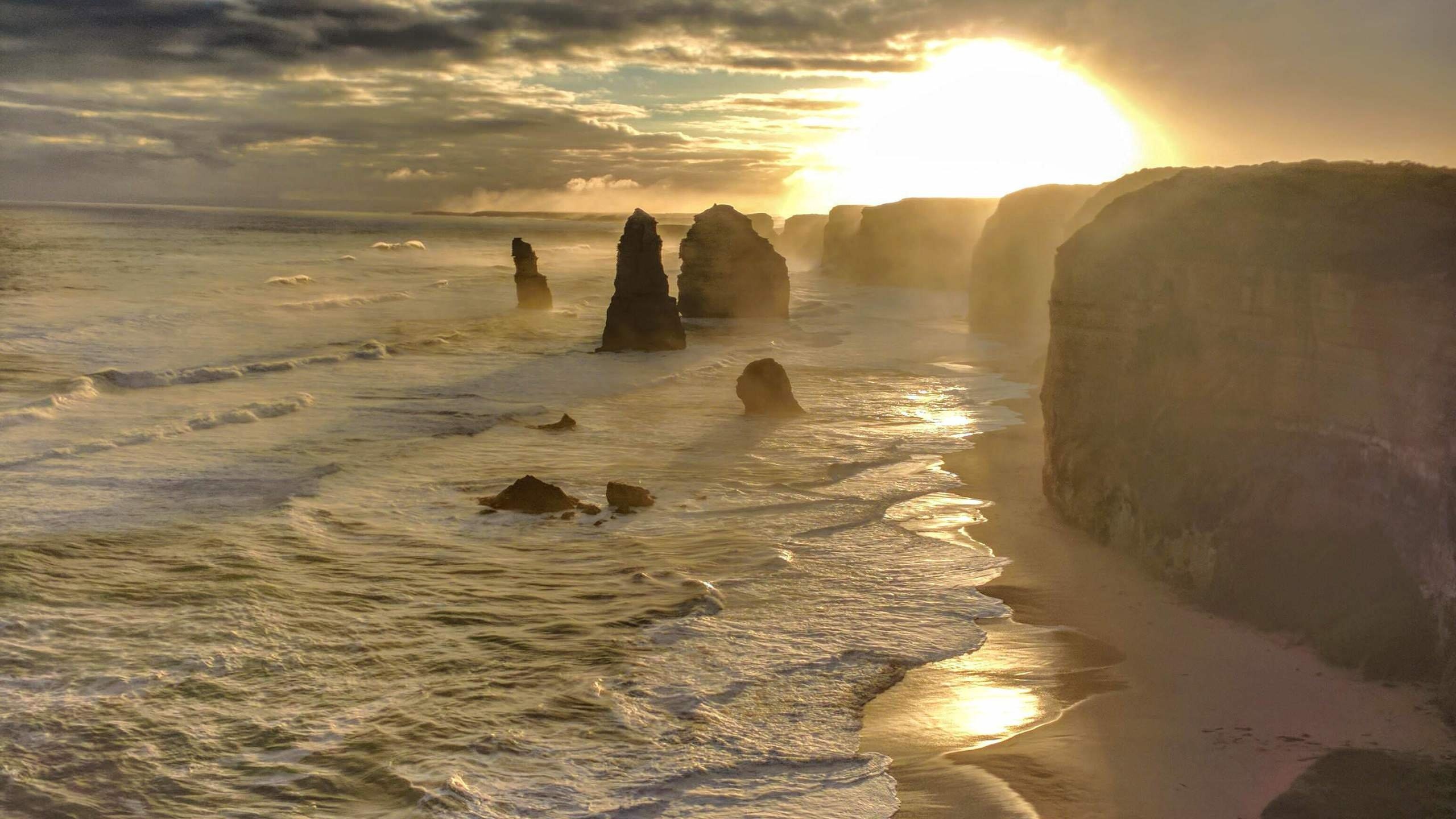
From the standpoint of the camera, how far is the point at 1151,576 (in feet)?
41.0

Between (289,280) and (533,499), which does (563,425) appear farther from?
(289,280)

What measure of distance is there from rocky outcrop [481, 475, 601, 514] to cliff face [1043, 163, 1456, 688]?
697 centimetres

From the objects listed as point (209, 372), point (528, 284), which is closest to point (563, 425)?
point (209, 372)

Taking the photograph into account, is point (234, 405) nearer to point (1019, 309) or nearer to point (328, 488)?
point (328, 488)

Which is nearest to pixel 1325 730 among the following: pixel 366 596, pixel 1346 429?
pixel 1346 429

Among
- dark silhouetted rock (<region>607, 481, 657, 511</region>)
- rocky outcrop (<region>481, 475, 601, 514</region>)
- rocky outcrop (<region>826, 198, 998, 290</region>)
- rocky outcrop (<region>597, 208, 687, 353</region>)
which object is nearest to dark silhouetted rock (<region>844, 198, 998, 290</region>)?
rocky outcrop (<region>826, 198, 998, 290</region>)

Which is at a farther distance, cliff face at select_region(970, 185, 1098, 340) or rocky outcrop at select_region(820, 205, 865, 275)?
rocky outcrop at select_region(820, 205, 865, 275)

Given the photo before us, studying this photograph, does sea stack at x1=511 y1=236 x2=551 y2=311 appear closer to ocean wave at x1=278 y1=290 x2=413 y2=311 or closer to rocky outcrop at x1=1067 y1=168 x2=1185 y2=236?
ocean wave at x1=278 y1=290 x2=413 y2=311

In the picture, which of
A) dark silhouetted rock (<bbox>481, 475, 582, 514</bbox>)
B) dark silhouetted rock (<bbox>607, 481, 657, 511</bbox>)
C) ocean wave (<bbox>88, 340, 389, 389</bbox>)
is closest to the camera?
dark silhouetted rock (<bbox>481, 475, 582, 514</bbox>)

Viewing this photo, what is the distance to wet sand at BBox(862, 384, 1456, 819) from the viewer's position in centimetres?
757

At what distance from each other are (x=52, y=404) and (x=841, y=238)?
74.8 m

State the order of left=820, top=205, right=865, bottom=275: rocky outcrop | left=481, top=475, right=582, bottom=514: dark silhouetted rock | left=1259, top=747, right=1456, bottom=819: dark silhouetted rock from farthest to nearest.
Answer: left=820, top=205, right=865, bottom=275: rocky outcrop
left=481, top=475, right=582, bottom=514: dark silhouetted rock
left=1259, top=747, right=1456, bottom=819: dark silhouetted rock

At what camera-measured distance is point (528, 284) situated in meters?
52.8

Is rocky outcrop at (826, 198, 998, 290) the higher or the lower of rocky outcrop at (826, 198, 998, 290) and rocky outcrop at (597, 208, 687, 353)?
the higher
